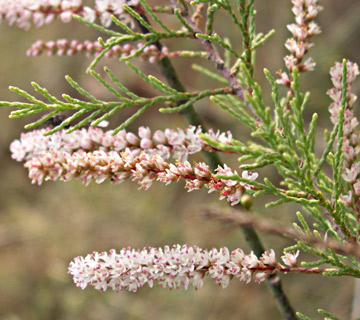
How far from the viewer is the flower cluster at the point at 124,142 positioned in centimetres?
94

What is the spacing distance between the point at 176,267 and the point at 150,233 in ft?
8.04

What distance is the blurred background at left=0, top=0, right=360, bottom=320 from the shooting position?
3.21m

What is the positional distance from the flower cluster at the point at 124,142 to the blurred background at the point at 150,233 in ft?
6.27

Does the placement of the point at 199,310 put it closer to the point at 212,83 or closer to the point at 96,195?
the point at 96,195

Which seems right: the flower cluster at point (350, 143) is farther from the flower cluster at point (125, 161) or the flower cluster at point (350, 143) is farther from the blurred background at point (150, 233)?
the blurred background at point (150, 233)

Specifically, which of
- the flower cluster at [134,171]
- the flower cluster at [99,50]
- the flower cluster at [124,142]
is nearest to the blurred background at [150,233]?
the flower cluster at [99,50]

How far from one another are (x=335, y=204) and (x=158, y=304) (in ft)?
8.58

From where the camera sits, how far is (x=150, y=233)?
10.8 feet

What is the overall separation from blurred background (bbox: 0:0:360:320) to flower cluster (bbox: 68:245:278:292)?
2.00m

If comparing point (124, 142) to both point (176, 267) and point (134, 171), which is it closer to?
point (134, 171)

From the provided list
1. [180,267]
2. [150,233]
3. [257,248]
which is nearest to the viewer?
[180,267]

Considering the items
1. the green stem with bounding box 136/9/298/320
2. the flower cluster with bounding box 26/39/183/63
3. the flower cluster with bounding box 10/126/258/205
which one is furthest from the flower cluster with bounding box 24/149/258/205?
the flower cluster with bounding box 26/39/183/63

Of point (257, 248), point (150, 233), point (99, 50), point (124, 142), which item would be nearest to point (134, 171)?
point (124, 142)

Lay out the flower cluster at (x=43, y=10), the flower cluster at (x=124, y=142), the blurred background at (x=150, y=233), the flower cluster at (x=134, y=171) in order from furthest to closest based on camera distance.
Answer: the blurred background at (x=150, y=233) < the flower cluster at (x=43, y=10) < the flower cluster at (x=124, y=142) < the flower cluster at (x=134, y=171)
